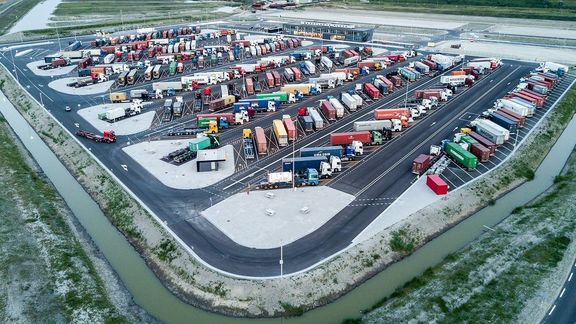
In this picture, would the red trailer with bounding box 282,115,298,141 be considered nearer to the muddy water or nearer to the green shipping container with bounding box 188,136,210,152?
the green shipping container with bounding box 188,136,210,152

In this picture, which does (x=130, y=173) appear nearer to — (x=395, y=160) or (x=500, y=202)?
(x=395, y=160)

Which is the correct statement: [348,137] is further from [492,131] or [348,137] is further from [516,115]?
[516,115]

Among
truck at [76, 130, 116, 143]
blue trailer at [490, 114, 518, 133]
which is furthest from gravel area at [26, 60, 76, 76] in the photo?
blue trailer at [490, 114, 518, 133]

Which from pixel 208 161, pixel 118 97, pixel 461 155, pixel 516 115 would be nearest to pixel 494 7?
pixel 516 115

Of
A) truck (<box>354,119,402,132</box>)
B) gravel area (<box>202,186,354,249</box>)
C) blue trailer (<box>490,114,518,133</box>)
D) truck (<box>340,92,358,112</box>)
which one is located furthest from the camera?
truck (<box>340,92,358,112</box>)

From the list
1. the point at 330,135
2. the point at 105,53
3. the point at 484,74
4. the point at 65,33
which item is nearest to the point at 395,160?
the point at 330,135

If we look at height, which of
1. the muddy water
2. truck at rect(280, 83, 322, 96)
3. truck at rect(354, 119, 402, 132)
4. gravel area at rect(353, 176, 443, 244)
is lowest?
the muddy water

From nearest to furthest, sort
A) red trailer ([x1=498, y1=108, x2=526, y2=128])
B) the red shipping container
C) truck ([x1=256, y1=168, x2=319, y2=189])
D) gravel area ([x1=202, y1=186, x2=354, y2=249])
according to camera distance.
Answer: gravel area ([x1=202, y1=186, x2=354, y2=249]) < the red shipping container < truck ([x1=256, y1=168, x2=319, y2=189]) < red trailer ([x1=498, y1=108, x2=526, y2=128])
